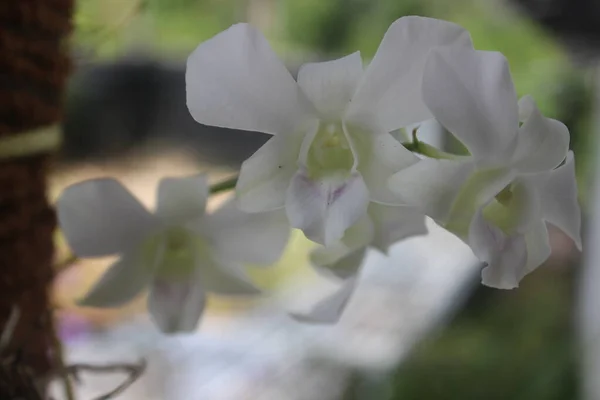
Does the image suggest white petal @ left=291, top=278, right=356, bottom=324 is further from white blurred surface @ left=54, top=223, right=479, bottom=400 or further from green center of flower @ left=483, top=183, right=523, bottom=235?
white blurred surface @ left=54, top=223, right=479, bottom=400

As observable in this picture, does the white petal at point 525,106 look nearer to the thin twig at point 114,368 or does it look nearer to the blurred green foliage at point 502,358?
the thin twig at point 114,368

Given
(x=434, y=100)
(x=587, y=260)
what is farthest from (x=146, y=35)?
(x=434, y=100)

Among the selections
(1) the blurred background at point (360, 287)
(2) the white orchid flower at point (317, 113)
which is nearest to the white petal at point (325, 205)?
(2) the white orchid flower at point (317, 113)

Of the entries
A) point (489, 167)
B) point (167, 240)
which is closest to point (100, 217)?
point (167, 240)

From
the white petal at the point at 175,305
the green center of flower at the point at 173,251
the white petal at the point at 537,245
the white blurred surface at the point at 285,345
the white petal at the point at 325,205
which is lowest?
the white blurred surface at the point at 285,345

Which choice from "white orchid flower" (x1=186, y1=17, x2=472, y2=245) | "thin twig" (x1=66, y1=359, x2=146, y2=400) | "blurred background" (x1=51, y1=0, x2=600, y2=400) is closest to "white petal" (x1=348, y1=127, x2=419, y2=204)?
"white orchid flower" (x1=186, y1=17, x2=472, y2=245)

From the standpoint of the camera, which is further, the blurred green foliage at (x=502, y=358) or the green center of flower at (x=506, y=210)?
the blurred green foliage at (x=502, y=358)
